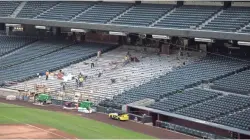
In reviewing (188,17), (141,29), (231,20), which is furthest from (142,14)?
(231,20)

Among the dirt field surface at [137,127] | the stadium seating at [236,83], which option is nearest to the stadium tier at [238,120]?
the dirt field surface at [137,127]

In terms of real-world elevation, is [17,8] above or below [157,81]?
above

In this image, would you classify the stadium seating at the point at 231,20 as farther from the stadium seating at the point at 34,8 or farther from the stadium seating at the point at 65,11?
the stadium seating at the point at 34,8

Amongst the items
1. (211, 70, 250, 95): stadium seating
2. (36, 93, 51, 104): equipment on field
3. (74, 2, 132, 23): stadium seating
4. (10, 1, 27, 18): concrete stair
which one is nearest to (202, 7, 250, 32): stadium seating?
(211, 70, 250, 95): stadium seating

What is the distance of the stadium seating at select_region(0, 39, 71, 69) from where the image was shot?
60706 millimetres

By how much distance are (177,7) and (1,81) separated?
2058cm

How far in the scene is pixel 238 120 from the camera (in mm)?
35656

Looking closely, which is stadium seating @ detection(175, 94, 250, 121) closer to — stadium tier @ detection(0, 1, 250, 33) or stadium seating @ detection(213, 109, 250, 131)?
stadium seating @ detection(213, 109, 250, 131)

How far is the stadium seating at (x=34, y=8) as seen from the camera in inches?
2566

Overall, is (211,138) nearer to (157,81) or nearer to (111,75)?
(157,81)

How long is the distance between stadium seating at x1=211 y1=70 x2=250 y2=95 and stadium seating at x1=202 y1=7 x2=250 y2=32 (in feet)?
15.1

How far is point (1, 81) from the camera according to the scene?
55031 mm

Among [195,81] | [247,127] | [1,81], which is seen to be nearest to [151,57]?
[195,81]

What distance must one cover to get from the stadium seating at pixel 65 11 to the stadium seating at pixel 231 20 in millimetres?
19486
